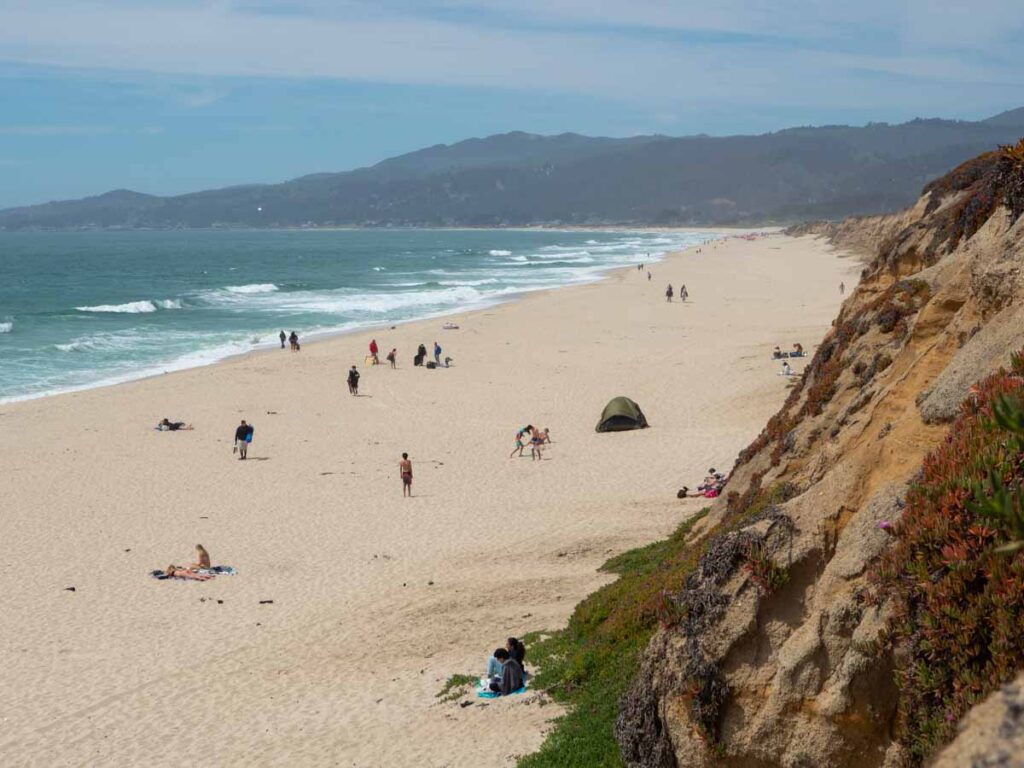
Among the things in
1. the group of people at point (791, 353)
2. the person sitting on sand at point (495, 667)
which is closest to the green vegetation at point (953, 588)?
the person sitting on sand at point (495, 667)

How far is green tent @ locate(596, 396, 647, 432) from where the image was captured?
84.0 ft

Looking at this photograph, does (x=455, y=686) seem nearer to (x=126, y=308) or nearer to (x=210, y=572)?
Answer: (x=210, y=572)

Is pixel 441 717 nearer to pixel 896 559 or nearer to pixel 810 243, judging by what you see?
pixel 896 559

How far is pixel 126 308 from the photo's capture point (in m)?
66.9

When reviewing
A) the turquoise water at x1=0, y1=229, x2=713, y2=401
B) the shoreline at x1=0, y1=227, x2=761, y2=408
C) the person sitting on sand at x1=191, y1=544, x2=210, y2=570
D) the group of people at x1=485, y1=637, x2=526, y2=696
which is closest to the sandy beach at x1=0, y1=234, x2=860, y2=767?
the group of people at x1=485, y1=637, x2=526, y2=696

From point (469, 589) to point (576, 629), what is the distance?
3263mm

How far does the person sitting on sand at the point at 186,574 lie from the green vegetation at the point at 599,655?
6.53 m

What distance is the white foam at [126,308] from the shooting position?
65.7m

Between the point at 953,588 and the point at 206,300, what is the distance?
71825 millimetres

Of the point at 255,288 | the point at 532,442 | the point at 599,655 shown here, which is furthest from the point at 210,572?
the point at 255,288

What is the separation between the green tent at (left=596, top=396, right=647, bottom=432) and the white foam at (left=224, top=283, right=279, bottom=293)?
5939 centimetres

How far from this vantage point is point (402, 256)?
136000 mm

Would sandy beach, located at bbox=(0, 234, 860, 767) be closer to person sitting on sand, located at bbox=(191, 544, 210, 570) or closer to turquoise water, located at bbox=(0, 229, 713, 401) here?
person sitting on sand, located at bbox=(191, 544, 210, 570)

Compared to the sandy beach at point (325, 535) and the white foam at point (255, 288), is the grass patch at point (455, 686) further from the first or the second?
the white foam at point (255, 288)
